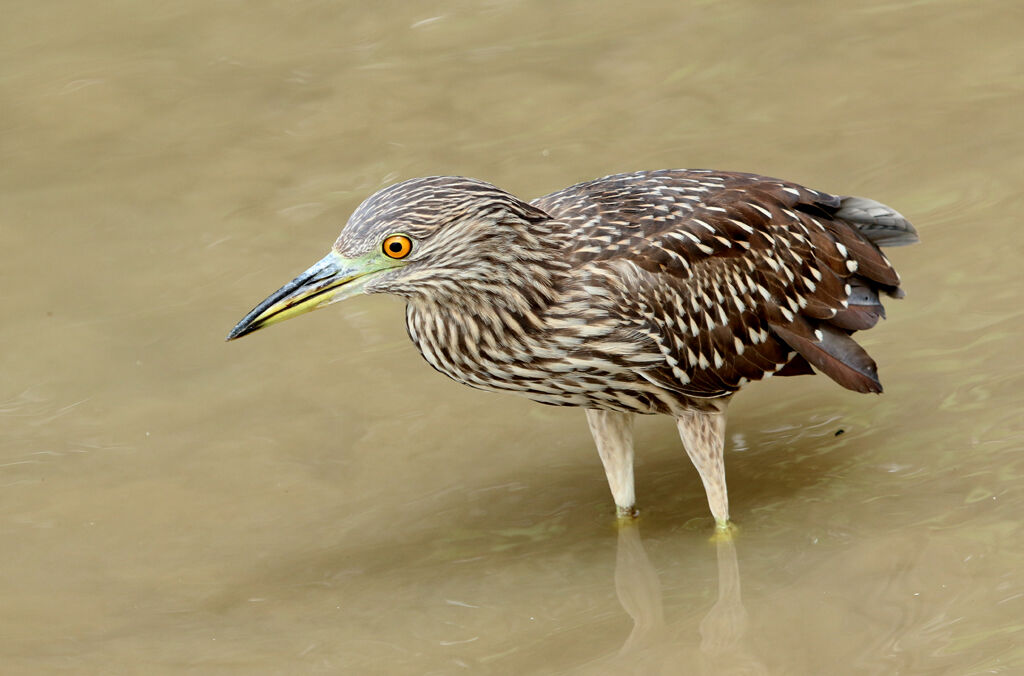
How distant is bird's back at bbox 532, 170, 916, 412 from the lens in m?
5.82

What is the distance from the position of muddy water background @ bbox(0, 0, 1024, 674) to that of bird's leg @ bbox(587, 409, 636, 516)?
169mm

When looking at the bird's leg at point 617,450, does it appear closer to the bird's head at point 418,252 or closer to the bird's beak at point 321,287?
the bird's head at point 418,252

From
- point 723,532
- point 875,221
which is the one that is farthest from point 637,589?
point 875,221

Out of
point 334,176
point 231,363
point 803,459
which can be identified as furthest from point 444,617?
point 334,176

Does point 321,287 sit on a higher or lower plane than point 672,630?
higher

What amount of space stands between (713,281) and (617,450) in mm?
959

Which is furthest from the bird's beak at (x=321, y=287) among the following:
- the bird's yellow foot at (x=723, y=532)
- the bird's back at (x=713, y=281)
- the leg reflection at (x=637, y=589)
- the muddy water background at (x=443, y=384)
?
the bird's yellow foot at (x=723, y=532)

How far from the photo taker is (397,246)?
17.7 ft

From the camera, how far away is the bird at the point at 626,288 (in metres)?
5.48

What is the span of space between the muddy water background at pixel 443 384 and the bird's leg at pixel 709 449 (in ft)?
0.73

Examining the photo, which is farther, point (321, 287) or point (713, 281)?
point (713, 281)

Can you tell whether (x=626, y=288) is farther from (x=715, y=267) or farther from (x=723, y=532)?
(x=723, y=532)

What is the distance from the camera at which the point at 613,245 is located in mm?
5906

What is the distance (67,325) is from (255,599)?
2779 millimetres
